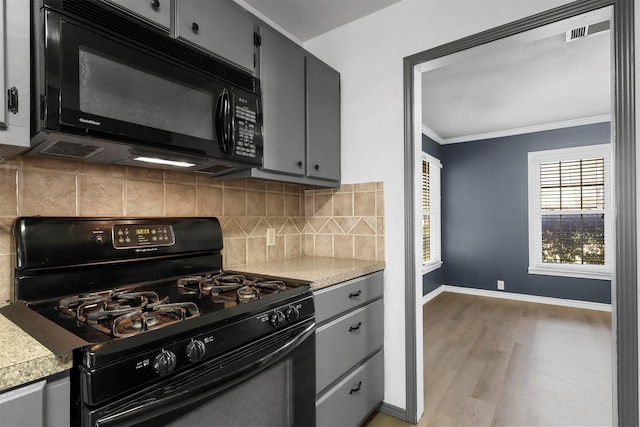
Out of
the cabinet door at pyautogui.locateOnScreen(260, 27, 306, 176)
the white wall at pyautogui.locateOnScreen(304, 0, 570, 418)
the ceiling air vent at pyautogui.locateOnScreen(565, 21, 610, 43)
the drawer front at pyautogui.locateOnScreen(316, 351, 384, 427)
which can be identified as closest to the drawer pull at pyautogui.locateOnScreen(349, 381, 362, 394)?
the drawer front at pyautogui.locateOnScreen(316, 351, 384, 427)

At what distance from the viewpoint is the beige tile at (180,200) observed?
1574 millimetres

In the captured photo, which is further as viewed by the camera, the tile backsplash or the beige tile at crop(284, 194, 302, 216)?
the beige tile at crop(284, 194, 302, 216)

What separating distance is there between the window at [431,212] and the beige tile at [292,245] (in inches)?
114

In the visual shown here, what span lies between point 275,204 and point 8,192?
1.30 meters

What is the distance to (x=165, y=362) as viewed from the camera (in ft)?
2.74

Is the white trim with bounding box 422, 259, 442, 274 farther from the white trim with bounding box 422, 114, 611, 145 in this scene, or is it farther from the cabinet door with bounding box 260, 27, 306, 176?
the cabinet door with bounding box 260, 27, 306, 176

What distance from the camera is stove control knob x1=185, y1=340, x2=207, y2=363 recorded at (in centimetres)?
89

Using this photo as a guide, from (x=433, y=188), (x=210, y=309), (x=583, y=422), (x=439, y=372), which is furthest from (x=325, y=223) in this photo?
(x=433, y=188)

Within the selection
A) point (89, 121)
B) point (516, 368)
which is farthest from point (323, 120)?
point (516, 368)

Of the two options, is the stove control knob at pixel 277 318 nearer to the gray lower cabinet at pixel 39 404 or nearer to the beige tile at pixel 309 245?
the gray lower cabinet at pixel 39 404

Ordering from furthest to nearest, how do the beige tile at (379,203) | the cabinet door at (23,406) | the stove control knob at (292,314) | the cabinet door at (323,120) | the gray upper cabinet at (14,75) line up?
the beige tile at (379,203)
the cabinet door at (323,120)
the stove control knob at (292,314)
the gray upper cabinet at (14,75)
the cabinet door at (23,406)

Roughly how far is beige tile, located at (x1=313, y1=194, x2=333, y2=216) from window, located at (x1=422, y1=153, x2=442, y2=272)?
9.34 ft

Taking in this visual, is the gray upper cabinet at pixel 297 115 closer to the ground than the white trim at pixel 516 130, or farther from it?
closer to the ground

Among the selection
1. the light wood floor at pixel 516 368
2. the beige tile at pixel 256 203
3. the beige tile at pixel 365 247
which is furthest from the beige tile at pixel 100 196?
the light wood floor at pixel 516 368
